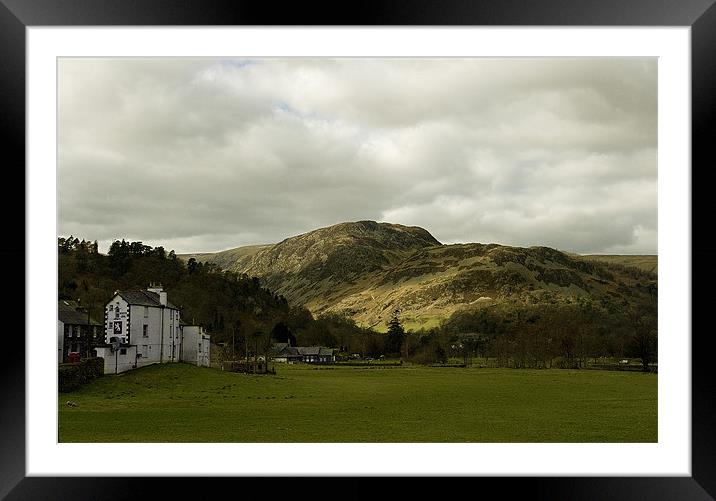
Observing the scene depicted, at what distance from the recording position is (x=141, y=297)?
316 inches

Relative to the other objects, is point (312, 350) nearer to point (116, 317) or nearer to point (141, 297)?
point (141, 297)

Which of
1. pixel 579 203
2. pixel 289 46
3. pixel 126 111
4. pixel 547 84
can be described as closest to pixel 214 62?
pixel 126 111

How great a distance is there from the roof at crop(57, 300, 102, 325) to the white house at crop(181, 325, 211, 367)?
43.5 inches

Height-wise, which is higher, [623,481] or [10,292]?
[10,292]

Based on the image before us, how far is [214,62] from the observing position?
8.67 metres

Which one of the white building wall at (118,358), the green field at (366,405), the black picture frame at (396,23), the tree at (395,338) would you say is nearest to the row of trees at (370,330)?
the tree at (395,338)

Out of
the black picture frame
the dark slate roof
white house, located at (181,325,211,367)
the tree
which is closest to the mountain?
the tree

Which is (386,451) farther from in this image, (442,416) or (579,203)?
(579,203)

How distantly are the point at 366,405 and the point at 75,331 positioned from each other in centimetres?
354

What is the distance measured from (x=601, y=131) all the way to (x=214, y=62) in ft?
16.7

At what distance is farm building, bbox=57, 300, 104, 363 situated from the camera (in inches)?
292

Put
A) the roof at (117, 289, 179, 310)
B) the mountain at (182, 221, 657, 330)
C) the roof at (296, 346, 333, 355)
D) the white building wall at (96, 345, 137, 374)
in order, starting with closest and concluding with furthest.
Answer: the white building wall at (96, 345, 137, 374) → the roof at (117, 289, 179, 310) → the mountain at (182, 221, 657, 330) → the roof at (296, 346, 333, 355)

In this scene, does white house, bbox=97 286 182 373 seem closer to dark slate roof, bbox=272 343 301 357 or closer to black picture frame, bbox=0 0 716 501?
dark slate roof, bbox=272 343 301 357

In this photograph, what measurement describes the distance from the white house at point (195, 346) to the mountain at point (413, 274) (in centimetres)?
91
